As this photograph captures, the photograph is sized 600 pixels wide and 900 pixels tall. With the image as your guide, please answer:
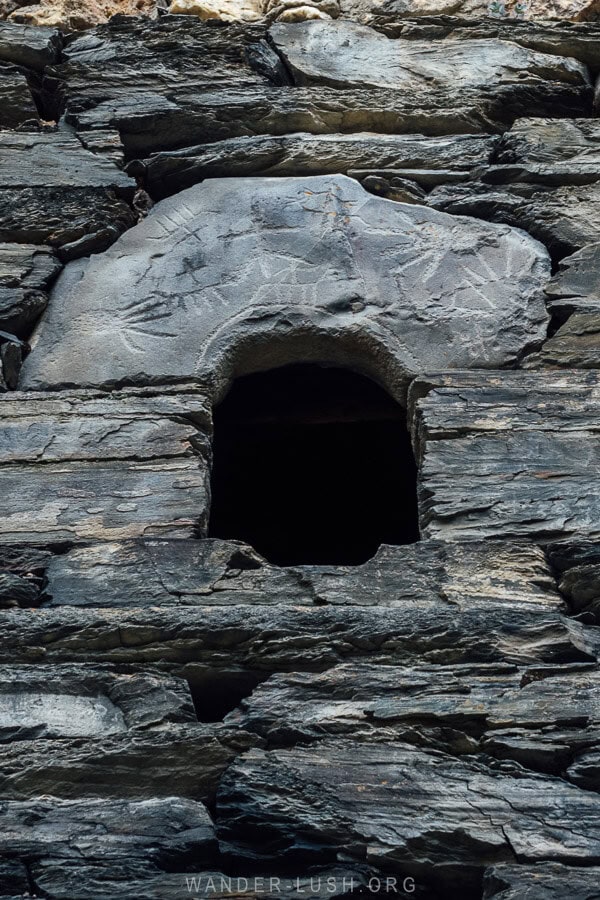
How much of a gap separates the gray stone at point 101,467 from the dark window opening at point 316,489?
1563mm

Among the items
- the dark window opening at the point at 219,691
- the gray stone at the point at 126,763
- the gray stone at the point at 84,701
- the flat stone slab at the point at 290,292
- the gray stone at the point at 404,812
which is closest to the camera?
the gray stone at the point at 404,812

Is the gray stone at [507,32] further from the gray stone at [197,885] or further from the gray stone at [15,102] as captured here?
the gray stone at [197,885]

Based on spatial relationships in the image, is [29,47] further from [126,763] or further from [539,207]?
[126,763]

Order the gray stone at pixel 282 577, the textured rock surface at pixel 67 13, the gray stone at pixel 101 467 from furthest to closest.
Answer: the textured rock surface at pixel 67 13 → the gray stone at pixel 101 467 → the gray stone at pixel 282 577

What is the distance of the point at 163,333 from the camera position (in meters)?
5.89

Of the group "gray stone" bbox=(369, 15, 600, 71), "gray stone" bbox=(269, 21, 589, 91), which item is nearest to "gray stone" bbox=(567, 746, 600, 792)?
"gray stone" bbox=(269, 21, 589, 91)

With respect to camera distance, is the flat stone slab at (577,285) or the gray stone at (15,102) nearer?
the flat stone slab at (577,285)

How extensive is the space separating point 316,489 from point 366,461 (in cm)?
31

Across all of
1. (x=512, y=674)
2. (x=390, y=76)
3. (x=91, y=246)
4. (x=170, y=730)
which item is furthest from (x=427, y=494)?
(x=390, y=76)

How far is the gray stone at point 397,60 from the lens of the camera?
7238 mm

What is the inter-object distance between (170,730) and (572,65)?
4309 millimetres

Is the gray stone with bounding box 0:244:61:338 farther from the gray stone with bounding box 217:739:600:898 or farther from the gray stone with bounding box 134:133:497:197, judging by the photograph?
the gray stone with bounding box 217:739:600:898

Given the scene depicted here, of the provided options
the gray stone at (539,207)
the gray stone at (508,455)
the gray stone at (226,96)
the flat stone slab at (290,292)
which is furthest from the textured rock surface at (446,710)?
the gray stone at (226,96)

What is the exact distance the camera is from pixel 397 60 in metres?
7.36
